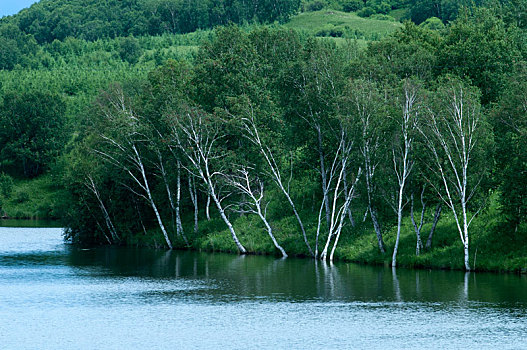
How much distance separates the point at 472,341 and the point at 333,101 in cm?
3595

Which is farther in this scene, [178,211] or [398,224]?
[178,211]

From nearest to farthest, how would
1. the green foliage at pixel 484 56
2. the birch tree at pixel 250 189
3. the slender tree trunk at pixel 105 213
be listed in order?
the birch tree at pixel 250 189 < the green foliage at pixel 484 56 < the slender tree trunk at pixel 105 213

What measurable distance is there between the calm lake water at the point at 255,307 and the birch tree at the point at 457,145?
621 cm

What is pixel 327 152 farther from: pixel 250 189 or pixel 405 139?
pixel 405 139

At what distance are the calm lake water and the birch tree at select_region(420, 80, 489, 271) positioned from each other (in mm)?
6212

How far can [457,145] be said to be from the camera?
197 ft

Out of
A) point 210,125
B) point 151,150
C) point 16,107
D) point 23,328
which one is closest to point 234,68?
point 210,125

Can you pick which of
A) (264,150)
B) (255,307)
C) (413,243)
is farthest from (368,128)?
(255,307)

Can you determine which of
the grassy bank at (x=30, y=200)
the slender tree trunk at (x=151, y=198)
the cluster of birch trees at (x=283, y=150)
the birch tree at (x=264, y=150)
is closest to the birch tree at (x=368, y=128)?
the cluster of birch trees at (x=283, y=150)

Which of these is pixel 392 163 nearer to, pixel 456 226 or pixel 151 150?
pixel 456 226

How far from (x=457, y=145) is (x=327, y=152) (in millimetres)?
17647

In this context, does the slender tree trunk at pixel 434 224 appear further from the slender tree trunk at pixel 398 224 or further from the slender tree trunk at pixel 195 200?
the slender tree trunk at pixel 195 200

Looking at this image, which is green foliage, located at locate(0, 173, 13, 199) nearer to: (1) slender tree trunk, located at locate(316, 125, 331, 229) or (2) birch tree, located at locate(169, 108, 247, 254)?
(2) birch tree, located at locate(169, 108, 247, 254)

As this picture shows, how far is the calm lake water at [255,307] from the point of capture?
39.0 meters
